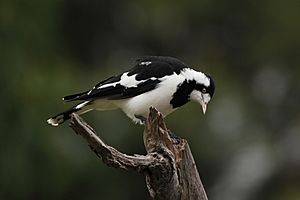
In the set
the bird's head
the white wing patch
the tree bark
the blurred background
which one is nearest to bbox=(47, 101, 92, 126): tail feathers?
the white wing patch

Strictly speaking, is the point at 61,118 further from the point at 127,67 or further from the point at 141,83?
the point at 127,67

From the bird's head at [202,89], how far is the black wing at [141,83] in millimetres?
131

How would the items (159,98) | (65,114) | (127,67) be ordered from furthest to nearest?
(127,67), (65,114), (159,98)

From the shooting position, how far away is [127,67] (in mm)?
11875

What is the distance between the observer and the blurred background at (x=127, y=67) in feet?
36.0

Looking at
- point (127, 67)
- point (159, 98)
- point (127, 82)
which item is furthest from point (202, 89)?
point (127, 67)

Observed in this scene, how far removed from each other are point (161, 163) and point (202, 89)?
1.32 m

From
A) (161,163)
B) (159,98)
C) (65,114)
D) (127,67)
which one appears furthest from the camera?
(127,67)

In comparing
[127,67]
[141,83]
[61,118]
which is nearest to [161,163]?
[141,83]

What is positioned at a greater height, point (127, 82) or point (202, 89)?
point (127, 82)

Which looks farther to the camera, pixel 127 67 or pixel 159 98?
pixel 127 67

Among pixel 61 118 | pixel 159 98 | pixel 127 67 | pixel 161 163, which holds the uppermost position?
pixel 127 67

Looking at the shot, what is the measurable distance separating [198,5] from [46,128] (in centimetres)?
366

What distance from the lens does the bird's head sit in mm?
6895
